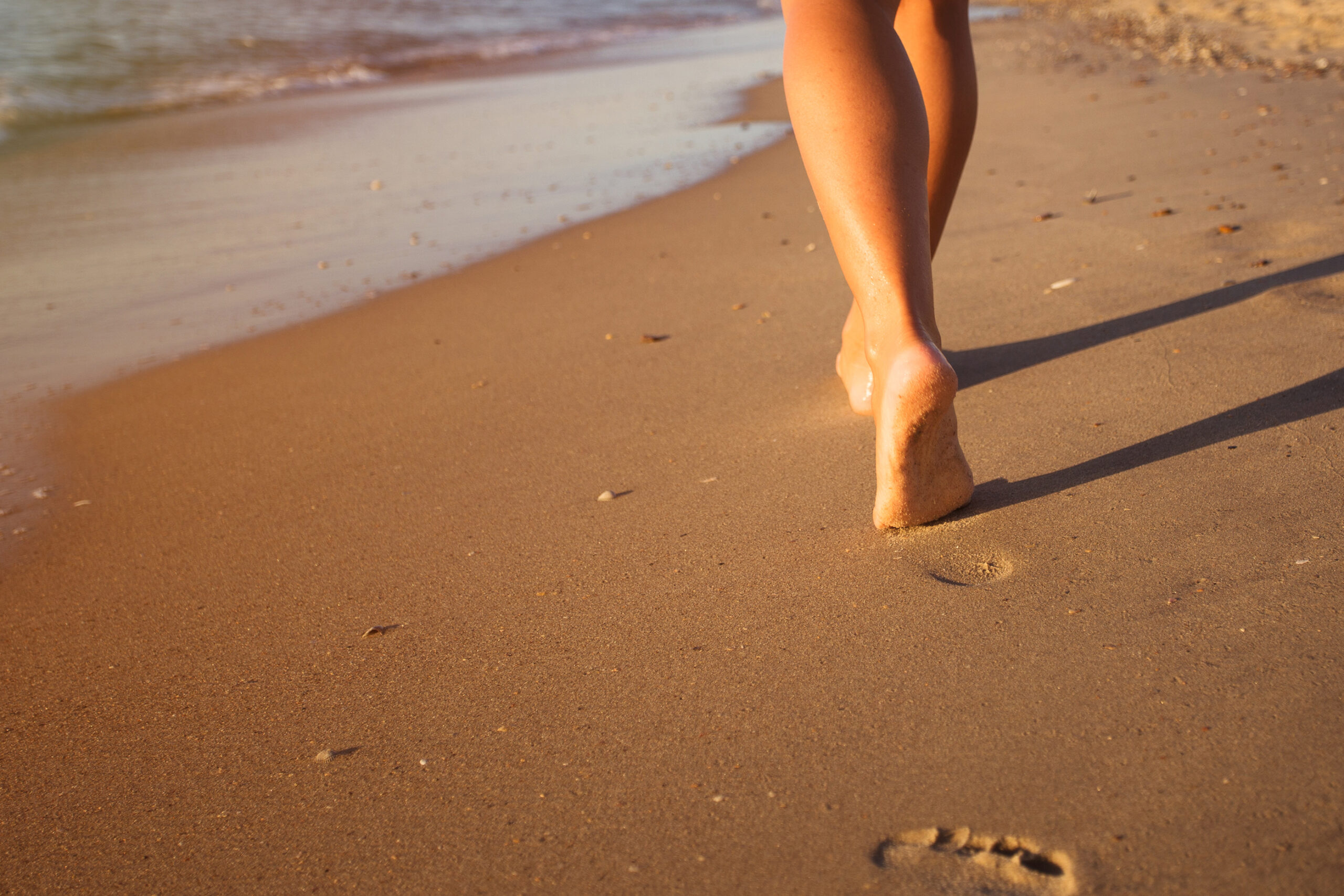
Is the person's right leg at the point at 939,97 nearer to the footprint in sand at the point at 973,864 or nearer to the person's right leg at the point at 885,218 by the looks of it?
the person's right leg at the point at 885,218

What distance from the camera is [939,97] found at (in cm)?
182

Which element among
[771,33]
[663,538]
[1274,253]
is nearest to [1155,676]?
[663,538]

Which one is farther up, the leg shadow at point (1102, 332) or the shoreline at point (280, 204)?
the leg shadow at point (1102, 332)

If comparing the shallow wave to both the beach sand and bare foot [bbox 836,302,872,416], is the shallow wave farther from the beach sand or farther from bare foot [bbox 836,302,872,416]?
bare foot [bbox 836,302,872,416]

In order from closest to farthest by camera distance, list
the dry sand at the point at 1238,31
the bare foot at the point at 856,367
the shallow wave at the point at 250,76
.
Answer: the bare foot at the point at 856,367, the dry sand at the point at 1238,31, the shallow wave at the point at 250,76

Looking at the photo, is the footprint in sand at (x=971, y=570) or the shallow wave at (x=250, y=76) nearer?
the footprint in sand at (x=971, y=570)

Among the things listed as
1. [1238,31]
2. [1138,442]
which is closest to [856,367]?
[1138,442]

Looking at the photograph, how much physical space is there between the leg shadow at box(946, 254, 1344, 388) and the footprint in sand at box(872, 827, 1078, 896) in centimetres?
111

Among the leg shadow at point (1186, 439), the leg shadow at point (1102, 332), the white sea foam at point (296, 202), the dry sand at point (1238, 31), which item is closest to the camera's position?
the leg shadow at point (1186, 439)

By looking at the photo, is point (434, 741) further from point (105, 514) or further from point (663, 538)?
point (105, 514)

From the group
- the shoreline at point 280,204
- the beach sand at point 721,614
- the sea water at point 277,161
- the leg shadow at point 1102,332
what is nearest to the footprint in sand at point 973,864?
the beach sand at point 721,614

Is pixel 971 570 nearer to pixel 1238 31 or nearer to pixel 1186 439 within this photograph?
pixel 1186 439

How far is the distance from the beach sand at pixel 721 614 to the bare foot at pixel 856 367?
0.07 meters

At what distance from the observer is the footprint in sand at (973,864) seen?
865mm
